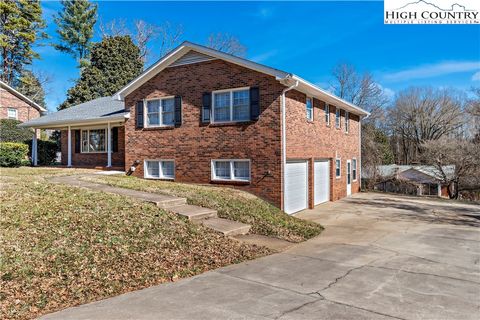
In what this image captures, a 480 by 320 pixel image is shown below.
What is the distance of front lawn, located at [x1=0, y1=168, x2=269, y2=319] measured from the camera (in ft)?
15.6

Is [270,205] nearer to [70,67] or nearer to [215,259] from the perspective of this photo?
[215,259]

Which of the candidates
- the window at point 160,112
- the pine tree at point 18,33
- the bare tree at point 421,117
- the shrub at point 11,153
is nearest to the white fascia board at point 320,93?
the window at point 160,112

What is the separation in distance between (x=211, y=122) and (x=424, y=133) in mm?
34080

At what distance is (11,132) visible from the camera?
Result: 23.8 metres

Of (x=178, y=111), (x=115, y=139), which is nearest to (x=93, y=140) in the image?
(x=115, y=139)

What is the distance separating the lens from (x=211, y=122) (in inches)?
542

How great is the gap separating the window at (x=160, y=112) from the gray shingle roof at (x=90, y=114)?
139 centimetres

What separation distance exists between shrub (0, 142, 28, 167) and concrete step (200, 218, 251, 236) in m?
14.7

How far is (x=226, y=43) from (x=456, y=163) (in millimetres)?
25969

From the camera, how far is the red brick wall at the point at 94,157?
18.6 metres

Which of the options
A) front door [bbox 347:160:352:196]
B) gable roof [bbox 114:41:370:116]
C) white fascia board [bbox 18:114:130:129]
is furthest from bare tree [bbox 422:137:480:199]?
white fascia board [bbox 18:114:130:129]

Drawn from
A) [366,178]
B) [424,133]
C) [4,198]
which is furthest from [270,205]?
[424,133]

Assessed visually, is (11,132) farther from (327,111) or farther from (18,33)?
(327,111)

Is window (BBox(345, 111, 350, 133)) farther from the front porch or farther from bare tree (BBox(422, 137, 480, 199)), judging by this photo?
the front porch
